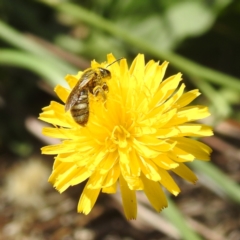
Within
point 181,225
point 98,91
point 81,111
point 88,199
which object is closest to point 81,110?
point 81,111

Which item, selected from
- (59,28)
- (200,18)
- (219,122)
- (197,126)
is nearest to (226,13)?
(200,18)

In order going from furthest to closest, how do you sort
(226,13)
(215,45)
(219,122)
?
1. (215,45)
2. (226,13)
3. (219,122)

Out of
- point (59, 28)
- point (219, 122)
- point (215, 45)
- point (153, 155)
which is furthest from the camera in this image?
point (59, 28)

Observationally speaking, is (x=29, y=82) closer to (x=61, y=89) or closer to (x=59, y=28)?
(x=59, y=28)

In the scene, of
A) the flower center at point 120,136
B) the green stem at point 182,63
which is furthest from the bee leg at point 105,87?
the green stem at point 182,63

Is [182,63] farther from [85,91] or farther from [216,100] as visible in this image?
[85,91]

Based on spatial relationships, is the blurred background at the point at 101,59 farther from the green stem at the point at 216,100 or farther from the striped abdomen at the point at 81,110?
the striped abdomen at the point at 81,110
